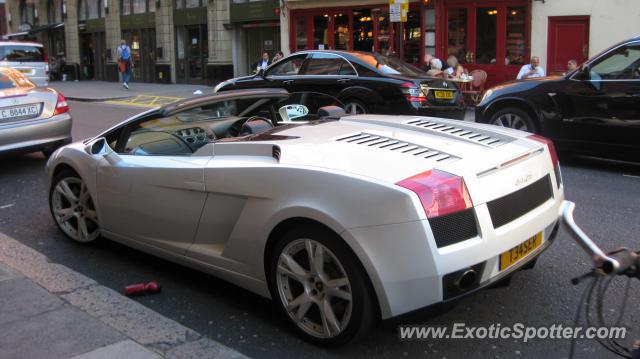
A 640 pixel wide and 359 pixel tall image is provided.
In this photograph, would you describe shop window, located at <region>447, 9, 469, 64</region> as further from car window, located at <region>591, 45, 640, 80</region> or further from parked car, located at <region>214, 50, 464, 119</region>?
car window, located at <region>591, 45, 640, 80</region>

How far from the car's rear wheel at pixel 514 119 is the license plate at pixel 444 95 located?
46.6 inches

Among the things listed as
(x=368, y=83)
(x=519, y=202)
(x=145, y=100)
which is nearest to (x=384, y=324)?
(x=519, y=202)

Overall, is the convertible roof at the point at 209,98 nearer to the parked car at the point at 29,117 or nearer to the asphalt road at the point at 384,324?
the asphalt road at the point at 384,324

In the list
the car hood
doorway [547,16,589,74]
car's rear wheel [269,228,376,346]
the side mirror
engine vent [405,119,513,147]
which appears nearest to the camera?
car's rear wheel [269,228,376,346]

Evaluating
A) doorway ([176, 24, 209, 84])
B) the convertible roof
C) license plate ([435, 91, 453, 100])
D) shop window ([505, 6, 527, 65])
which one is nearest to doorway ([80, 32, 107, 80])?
doorway ([176, 24, 209, 84])

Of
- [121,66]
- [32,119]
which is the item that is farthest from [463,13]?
[121,66]

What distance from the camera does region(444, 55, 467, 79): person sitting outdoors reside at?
16.2m

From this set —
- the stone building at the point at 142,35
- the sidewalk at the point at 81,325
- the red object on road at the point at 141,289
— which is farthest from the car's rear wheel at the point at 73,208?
the stone building at the point at 142,35

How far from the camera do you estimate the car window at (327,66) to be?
35.1 ft

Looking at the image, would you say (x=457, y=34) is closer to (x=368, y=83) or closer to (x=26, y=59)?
(x=368, y=83)

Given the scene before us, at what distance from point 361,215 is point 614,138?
601 centimetres

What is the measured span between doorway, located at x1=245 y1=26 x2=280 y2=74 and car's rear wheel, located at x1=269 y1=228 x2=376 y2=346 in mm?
21198

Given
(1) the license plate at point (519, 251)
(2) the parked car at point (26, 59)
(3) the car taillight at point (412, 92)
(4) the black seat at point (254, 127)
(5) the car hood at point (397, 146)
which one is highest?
(2) the parked car at point (26, 59)

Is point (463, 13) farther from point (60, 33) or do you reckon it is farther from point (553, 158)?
point (60, 33)
